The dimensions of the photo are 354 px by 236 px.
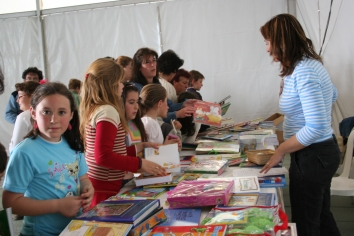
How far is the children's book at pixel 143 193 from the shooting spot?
1.77 m

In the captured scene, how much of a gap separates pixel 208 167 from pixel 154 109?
71cm

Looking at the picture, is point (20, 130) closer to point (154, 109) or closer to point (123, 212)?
point (154, 109)

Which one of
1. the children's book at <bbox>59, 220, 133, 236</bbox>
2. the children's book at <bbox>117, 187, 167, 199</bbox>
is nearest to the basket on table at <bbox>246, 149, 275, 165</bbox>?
the children's book at <bbox>117, 187, 167, 199</bbox>

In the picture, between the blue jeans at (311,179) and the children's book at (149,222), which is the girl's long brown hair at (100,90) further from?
the blue jeans at (311,179)

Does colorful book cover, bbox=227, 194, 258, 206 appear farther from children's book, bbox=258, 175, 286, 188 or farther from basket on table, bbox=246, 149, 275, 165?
basket on table, bbox=246, 149, 275, 165

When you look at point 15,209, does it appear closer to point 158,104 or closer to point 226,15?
point 158,104

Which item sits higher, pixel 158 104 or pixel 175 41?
pixel 175 41

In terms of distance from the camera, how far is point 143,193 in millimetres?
1817

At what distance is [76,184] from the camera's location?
1.61 m

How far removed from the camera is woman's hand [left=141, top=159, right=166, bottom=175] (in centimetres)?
195

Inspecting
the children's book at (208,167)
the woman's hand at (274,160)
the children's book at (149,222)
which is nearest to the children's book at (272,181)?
the woman's hand at (274,160)

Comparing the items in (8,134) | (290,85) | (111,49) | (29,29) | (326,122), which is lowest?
(8,134)

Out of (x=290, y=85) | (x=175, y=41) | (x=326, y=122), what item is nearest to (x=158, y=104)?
(x=290, y=85)

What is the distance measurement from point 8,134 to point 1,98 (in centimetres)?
66
